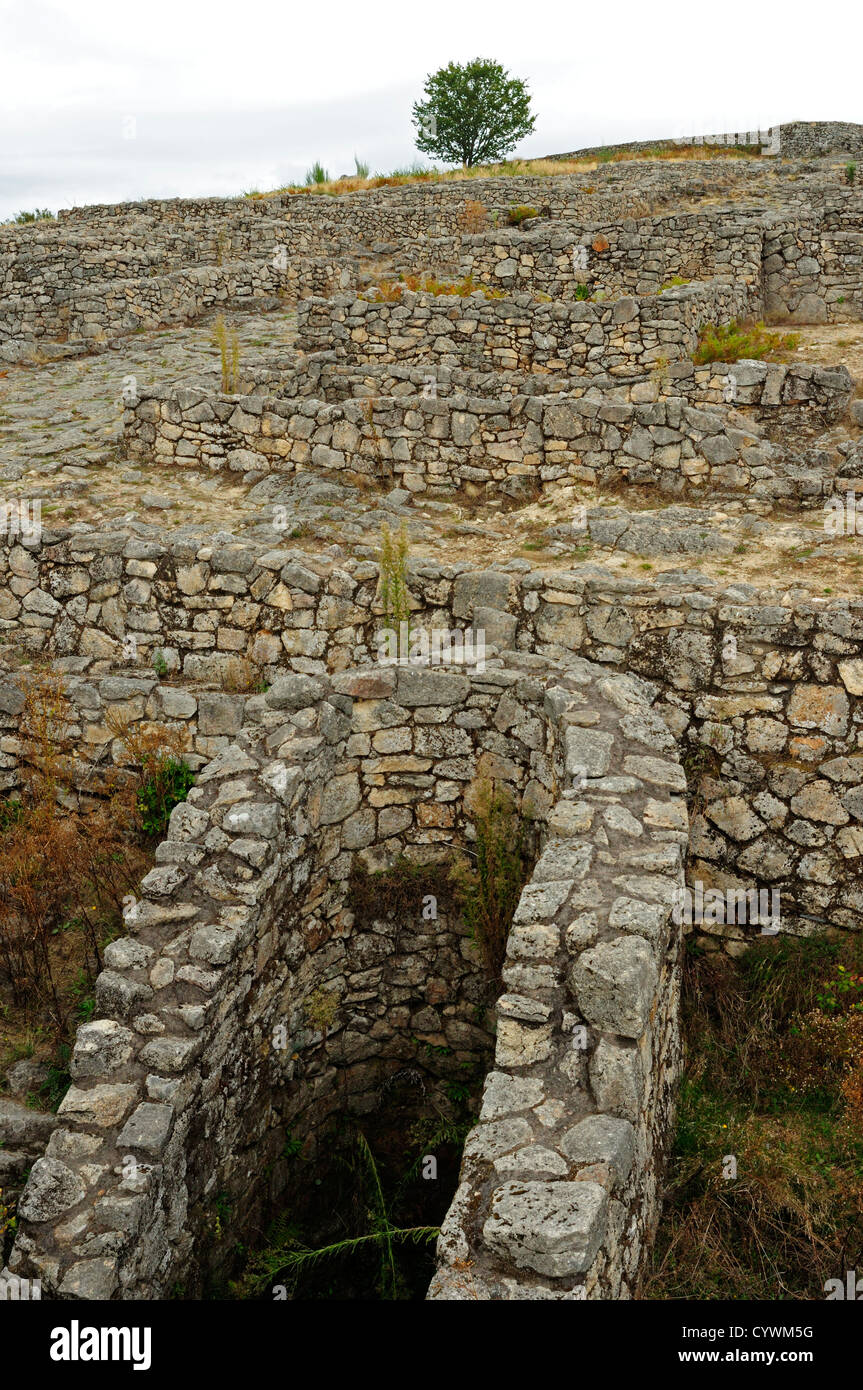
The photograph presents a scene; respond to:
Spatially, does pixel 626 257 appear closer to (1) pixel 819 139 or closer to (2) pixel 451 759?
(2) pixel 451 759

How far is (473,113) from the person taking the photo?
3391cm

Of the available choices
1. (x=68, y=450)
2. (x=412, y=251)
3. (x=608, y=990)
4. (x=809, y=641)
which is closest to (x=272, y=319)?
(x=412, y=251)

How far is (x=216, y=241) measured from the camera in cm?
1970

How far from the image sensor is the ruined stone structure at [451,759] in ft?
12.8

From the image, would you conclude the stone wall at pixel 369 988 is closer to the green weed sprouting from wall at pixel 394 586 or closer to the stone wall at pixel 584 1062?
the stone wall at pixel 584 1062

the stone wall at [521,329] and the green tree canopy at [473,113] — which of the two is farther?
the green tree canopy at [473,113]

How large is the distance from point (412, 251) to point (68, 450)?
33.6ft

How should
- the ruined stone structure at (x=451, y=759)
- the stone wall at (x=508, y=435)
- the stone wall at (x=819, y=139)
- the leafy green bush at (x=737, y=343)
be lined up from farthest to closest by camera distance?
1. the stone wall at (x=819, y=139)
2. the leafy green bush at (x=737, y=343)
3. the stone wall at (x=508, y=435)
4. the ruined stone structure at (x=451, y=759)

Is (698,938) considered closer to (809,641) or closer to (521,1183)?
(809,641)

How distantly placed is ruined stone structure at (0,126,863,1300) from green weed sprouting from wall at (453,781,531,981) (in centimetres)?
13

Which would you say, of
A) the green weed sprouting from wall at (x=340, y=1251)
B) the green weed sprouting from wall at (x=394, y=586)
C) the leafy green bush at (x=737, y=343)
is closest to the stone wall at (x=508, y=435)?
the leafy green bush at (x=737, y=343)

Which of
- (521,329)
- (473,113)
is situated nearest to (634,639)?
(521,329)

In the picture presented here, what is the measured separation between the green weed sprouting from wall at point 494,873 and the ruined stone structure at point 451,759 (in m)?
0.13

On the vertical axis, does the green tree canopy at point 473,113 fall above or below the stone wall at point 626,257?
above
